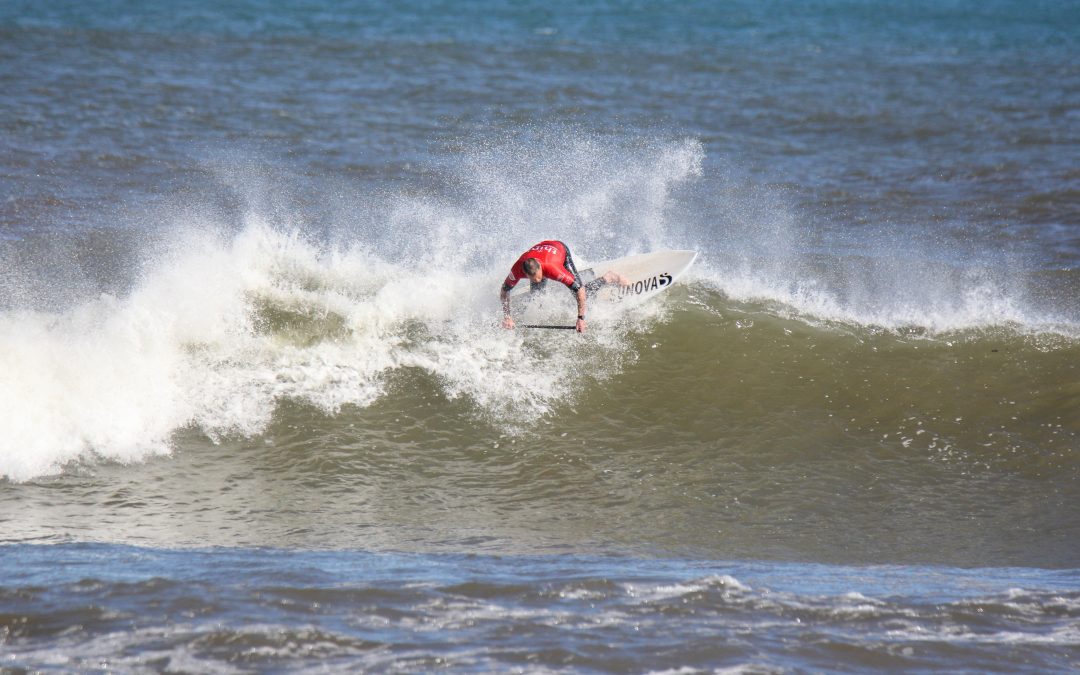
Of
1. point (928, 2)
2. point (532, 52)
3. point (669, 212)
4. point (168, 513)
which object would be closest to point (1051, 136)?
point (669, 212)

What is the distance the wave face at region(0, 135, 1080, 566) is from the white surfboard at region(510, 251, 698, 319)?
0.15 metres

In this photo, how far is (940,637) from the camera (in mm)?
5766

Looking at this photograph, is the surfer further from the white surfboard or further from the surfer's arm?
the white surfboard

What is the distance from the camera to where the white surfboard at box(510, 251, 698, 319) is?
11664mm

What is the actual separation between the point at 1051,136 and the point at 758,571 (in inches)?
736

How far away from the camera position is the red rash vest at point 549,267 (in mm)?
10648

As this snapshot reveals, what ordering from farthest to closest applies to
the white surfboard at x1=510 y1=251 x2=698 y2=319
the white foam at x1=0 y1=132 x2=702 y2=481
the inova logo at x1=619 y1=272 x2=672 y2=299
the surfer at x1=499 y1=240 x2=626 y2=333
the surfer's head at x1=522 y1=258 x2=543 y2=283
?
the inova logo at x1=619 y1=272 x2=672 y2=299 < the white surfboard at x1=510 y1=251 x2=698 y2=319 < the surfer at x1=499 y1=240 x2=626 y2=333 < the surfer's head at x1=522 y1=258 x2=543 y2=283 < the white foam at x1=0 y1=132 x2=702 y2=481

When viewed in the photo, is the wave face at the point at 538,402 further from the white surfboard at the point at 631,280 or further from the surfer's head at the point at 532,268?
the surfer's head at the point at 532,268

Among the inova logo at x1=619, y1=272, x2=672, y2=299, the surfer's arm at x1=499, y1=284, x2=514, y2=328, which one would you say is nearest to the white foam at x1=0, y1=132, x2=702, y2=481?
the surfer's arm at x1=499, y1=284, x2=514, y2=328

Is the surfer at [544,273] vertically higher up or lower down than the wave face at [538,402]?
higher up

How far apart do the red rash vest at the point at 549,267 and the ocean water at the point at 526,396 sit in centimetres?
64

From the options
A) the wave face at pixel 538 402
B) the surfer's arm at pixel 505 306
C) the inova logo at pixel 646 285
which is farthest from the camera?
the inova logo at pixel 646 285

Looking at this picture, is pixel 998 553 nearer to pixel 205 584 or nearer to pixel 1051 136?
pixel 205 584

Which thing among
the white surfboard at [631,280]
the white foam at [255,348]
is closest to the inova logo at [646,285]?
the white surfboard at [631,280]
